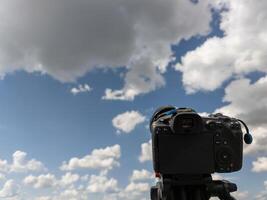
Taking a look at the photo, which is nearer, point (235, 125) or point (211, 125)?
point (211, 125)

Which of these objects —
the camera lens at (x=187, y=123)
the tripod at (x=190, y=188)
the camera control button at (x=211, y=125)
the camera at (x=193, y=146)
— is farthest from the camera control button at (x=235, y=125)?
the tripod at (x=190, y=188)

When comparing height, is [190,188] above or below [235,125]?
below

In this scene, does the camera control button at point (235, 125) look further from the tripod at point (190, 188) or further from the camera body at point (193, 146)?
the tripod at point (190, 188)

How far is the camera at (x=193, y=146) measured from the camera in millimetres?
5945

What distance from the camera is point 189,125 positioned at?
19.9 feet

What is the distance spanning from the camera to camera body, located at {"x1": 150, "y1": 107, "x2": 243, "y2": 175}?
5.95 m

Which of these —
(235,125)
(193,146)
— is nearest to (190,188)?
(193,146)

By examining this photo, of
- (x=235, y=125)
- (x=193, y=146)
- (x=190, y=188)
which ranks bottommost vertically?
(x=190, y=188)

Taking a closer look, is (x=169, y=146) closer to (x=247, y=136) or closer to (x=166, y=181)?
(x=166, y=181)

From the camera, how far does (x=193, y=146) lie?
19.7 feet

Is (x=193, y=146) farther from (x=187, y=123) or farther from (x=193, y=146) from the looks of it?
(x=187, y=123)

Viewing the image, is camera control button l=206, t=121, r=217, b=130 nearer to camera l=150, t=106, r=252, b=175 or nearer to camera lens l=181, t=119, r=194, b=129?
camera l=150, t=106, r=252, b=175

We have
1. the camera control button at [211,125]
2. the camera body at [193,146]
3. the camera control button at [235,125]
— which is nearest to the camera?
the camera body at [193,146]

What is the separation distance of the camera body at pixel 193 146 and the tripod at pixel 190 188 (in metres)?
0.35
